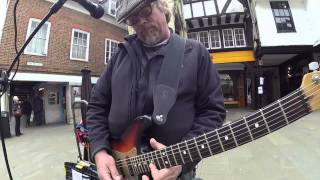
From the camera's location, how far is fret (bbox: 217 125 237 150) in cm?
140

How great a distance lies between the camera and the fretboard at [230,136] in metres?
1.26

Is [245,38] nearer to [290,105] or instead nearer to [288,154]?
[288,154]

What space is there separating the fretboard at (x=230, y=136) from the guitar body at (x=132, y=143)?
0.11ft

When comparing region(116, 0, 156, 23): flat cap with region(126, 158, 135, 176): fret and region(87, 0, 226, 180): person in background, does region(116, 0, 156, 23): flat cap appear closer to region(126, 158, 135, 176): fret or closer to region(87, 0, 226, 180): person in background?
region(87, 0, 226, 180): person in background

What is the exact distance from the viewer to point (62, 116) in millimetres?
15844

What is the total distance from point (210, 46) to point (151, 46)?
1705 cm

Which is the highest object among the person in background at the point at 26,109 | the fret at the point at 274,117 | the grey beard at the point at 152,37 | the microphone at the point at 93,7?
the microphone at the point at 93,7

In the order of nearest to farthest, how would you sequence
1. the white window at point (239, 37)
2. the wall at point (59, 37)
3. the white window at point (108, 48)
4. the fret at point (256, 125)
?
the fret at point (256, 125), the wall at point (59, 37), the white window at point (108, 48), the white window at point (239, 37)

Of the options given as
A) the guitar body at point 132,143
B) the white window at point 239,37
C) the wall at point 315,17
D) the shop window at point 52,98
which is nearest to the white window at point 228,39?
the white window at point 239,37

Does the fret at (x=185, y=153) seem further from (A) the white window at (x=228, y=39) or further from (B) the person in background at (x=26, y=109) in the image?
(A) the white window at (x=228, y=39)

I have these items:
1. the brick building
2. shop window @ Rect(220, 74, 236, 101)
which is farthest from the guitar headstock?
shop window @ Rect(220, 74, 236, 101)

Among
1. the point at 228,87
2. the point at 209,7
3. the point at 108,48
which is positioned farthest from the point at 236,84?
the point at 108,48

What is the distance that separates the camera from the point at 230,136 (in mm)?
1401

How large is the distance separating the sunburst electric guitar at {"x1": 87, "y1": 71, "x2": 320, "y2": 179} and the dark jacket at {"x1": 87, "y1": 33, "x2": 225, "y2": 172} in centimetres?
11
